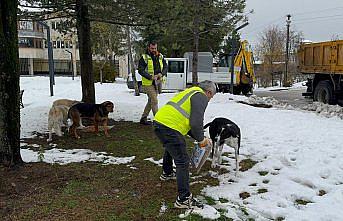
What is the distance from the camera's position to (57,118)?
793 cm

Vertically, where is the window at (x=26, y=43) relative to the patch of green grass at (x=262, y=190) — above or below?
above

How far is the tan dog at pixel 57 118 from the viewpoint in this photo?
789 centimetres

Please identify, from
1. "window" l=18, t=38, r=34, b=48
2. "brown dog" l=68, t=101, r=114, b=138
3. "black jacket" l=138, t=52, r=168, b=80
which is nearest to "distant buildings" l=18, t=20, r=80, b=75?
"window" l=18, t=38, r=34, b=48

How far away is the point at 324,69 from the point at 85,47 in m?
9.65

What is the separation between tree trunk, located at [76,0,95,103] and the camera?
923cm

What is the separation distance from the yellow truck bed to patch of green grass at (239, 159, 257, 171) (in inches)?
350

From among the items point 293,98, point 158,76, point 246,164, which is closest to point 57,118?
point 158,76

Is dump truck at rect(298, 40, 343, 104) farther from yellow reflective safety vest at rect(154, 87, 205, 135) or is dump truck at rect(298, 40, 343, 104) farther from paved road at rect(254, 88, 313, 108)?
yellow reflective safety vest at rect(154, 87, 205, 135)

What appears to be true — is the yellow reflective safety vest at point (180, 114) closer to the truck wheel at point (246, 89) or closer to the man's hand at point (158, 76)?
the man's hand at point (158, 76)

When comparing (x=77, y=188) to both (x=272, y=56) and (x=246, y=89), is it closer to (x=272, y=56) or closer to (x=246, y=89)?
(x=246, y=89)

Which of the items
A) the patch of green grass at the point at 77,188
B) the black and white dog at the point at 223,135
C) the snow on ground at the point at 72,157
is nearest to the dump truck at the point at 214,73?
the snow on ground at the point at 72,157

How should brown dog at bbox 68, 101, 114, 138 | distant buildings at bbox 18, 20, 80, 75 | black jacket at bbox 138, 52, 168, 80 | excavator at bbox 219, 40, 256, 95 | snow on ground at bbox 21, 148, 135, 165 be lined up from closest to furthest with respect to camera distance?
snow on ground at bbox 21, 148, 135, 165 < brown dog at bbox 68, 101, 114, 138 < black jacket at bbox 138, 52, 168, 80 < excavator at bbox 219, 40, 256, 95 < distant buildings at bbox 18, 20, 80, 75

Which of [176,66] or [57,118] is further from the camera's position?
[176,66]

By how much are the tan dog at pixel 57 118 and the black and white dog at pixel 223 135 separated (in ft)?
12.3
